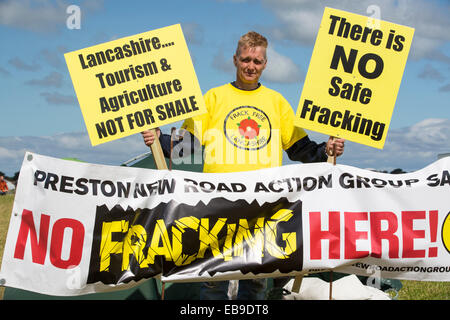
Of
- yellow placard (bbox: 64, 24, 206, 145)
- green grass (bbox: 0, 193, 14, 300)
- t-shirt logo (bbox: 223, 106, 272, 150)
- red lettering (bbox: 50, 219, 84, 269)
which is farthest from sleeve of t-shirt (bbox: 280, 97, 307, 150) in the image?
green grass (bbox: 0, 193, 14, 300)

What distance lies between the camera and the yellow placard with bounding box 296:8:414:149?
173 inches

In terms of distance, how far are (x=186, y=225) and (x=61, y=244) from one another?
104 centimetres

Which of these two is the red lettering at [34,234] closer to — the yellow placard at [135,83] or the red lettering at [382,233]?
the yellow placard at [135,83]

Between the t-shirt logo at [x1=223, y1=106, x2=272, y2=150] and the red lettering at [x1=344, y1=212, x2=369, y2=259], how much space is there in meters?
0.98

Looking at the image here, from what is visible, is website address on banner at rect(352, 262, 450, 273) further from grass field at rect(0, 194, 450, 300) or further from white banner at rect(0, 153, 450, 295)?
grass field at rect(0, 194, 450, 300)

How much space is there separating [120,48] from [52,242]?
5.68 feet

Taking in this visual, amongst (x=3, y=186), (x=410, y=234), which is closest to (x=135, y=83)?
(x=410, y=234)

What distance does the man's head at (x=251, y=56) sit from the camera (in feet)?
13.6

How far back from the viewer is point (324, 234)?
4.31 m

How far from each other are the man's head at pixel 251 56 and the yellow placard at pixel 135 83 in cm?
43

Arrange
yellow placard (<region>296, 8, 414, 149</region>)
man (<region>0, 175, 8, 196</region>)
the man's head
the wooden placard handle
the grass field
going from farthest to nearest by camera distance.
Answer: man (<region>0, 175, 8, 196</region>) → the grass field → yellow placard (<region>296, 8, 414, 149</region>) → the wooden placard handle → the man's head

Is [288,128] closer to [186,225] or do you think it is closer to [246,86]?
[246,86]

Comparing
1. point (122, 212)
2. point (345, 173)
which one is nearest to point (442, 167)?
point (345, 173)

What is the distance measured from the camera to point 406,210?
4.48 meters
